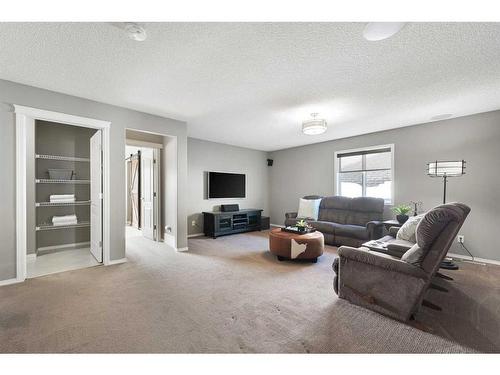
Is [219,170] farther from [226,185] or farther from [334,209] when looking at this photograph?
[334,209]

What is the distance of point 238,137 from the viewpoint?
5305mm

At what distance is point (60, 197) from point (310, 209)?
4829 mm

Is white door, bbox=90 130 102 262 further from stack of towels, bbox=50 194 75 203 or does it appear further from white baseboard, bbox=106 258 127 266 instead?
stack of towels, bbox=50 194 75 203

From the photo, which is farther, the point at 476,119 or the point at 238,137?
the point at 238,137

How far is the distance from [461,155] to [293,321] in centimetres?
404

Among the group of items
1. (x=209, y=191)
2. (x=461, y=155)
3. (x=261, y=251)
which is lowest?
(x=261, y=251)

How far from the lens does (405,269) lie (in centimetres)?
185

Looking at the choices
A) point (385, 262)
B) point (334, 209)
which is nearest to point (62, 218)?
point (385, 262)

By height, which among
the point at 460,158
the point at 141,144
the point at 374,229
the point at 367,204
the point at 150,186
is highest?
the point at 141,144

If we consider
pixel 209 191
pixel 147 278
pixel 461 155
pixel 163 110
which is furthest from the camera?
pixel 209 191

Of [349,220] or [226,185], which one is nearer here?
[349,220]
